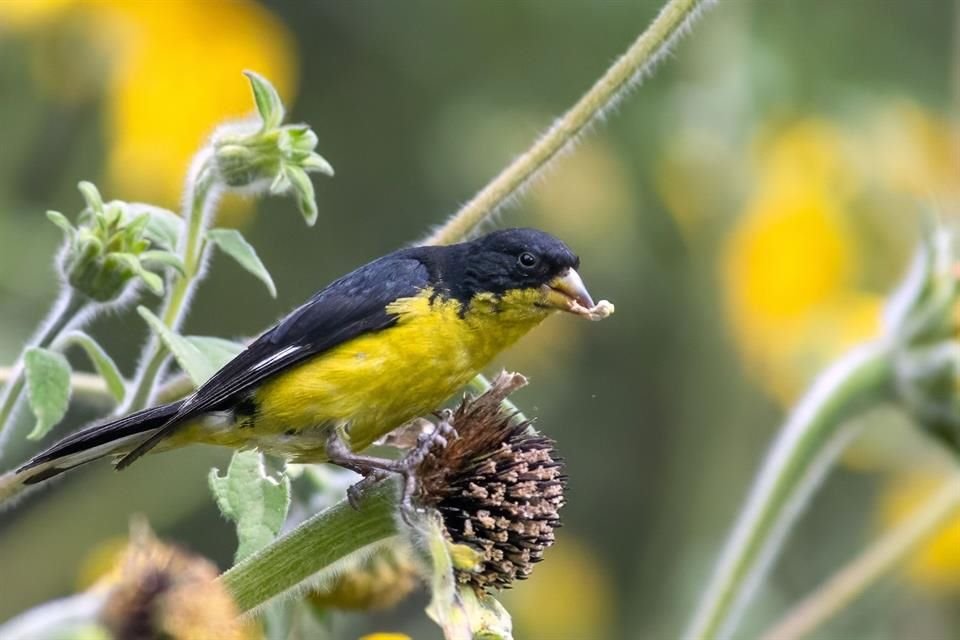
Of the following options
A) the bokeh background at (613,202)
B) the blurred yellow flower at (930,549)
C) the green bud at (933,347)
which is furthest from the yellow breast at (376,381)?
the blurred yellow flower at (930,549)

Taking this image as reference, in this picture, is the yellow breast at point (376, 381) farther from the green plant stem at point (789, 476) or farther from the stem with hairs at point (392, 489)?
the green plant stem at point (789, 476)

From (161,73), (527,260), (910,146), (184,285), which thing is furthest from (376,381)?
(910,146)

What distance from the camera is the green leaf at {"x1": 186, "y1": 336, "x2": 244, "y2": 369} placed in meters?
2.12

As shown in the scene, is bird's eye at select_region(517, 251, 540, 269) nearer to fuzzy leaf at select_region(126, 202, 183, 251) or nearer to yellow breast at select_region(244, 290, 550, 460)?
yellow breast at select_region(244, 290, 550, 460)

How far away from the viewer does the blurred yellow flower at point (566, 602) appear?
4551 millimetres

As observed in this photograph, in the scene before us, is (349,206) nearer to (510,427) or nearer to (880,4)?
(880,4)

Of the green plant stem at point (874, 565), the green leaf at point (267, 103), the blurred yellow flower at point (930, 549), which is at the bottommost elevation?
the blurred yellow flower at point (930, 549)

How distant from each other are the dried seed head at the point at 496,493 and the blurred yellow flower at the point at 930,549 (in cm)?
211

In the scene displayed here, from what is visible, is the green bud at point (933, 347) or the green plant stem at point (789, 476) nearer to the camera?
the green plant stem at point (789, 476)

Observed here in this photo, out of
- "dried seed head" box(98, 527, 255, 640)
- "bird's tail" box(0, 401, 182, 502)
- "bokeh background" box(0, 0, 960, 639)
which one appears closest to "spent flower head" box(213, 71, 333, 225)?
"bird's tail" box(0, 401, 182, 502)

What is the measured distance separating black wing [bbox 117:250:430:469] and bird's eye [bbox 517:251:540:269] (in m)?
0.19

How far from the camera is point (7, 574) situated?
3357 millimetres

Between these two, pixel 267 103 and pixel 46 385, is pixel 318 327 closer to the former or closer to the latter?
pixel 267 103

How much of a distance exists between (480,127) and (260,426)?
2.03 m
